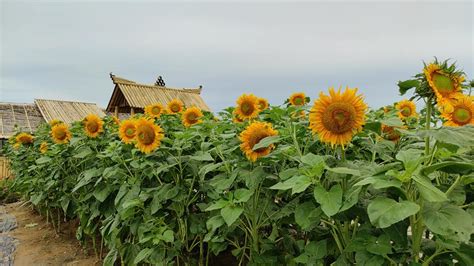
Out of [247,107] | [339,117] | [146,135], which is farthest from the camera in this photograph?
[247,107]

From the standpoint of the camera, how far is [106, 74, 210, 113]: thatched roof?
406 inches

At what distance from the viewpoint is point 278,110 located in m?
1.93

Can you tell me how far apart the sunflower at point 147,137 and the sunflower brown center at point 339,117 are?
1214 millimetres

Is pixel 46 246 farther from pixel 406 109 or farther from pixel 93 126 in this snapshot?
pixel 406 109

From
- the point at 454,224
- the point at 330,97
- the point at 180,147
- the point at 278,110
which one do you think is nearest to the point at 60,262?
the point at 180,147

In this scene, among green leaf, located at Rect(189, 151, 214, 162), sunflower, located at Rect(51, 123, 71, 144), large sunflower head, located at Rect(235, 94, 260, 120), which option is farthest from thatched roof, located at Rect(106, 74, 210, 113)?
green leaf, located at Rect(189, 151, 214, 162)

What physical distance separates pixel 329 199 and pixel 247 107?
124cm

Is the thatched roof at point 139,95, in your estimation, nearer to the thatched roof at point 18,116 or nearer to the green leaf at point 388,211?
the thatched roof at point 18,116

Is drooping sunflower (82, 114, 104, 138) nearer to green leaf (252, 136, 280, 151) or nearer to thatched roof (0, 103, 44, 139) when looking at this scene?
green leaf (252, 136, 280, 151)

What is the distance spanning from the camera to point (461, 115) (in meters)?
1.43

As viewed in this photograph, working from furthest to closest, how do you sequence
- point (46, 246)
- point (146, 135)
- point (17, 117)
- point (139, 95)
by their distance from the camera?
1. point (17, 117)
2. point (139, 95)
3. point (46, 246)
4. point (146, 135)

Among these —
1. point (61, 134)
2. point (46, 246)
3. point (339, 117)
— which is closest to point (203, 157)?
point (339, 117)

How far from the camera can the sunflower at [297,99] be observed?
2.65 metres

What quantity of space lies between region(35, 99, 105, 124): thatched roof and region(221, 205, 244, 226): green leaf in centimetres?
1416
